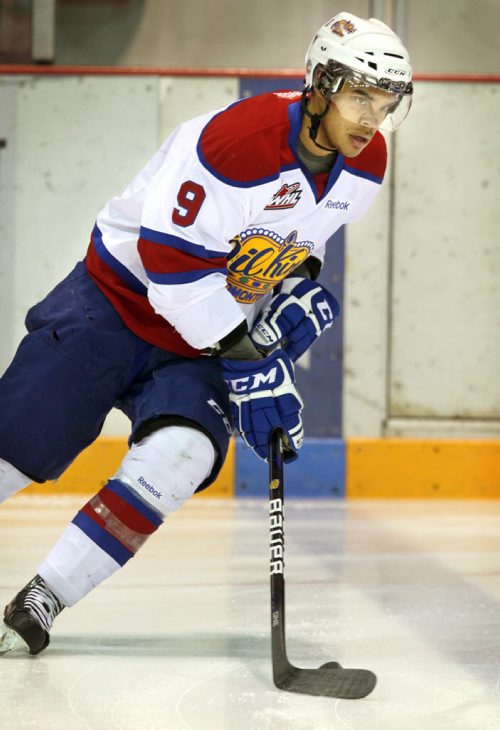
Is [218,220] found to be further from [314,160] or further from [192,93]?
[192,93]

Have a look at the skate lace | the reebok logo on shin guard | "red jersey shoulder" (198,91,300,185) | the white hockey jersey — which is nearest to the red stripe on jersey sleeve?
the white hockey jersey

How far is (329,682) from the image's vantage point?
1965mm

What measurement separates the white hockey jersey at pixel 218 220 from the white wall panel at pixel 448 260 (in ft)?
8.23

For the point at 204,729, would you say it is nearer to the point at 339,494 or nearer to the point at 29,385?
the point at 29,385

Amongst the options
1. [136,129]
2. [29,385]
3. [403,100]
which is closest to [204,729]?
[29,385]

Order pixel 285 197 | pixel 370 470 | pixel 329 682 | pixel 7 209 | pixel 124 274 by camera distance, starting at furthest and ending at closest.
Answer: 1. pixel 7 209
2. pixel 370 470
3. pixel 124 274
4. pixel 285 197
5. pixel 329 682

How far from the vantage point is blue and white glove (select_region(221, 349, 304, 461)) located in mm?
2174

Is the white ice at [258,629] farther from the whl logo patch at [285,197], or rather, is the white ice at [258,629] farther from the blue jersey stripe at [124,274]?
the whl logo patch at [285,197]

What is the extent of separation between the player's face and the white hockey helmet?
0.01 metres

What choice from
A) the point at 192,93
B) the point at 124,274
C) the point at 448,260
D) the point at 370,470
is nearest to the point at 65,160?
the point at 192,93

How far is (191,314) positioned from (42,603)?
575 millimetres

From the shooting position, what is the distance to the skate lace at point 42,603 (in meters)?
2.13

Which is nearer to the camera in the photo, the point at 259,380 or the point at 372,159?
the point at 259,380

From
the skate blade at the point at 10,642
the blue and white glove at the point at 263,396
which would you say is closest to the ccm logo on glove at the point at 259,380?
the blue and white glove at the point at 263,396
